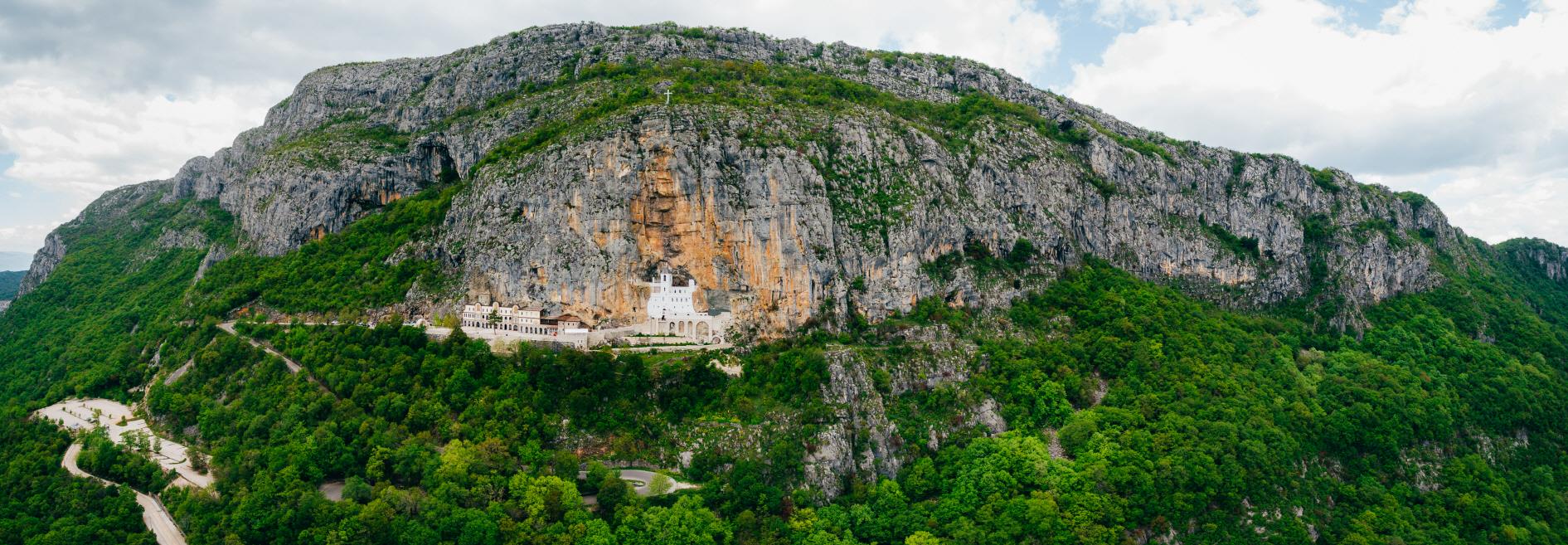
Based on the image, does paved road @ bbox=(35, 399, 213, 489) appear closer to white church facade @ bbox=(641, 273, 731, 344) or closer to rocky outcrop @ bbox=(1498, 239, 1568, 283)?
white church facade @ bbox=(641, 273, 731, 344)

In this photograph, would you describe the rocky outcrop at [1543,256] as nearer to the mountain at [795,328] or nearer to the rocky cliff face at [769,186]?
the mountain at [795,328]

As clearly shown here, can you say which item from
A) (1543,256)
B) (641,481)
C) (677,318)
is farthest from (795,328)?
(1543,256)

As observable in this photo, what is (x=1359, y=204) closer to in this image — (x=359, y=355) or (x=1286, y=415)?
(x=1286, y=415)

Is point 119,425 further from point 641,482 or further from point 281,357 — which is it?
point 641,482

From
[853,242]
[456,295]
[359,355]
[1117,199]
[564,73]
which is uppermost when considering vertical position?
[564,73]

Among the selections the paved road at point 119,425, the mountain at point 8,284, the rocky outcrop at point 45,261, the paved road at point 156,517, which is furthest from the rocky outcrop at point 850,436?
the mountain at point 8,284

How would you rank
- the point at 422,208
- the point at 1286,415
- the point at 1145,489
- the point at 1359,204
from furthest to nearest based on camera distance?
the point at 1359,204
the point at 422,208
the point at 1286,415
the point at 1145,489

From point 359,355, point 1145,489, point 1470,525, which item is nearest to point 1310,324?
point 1470,525
